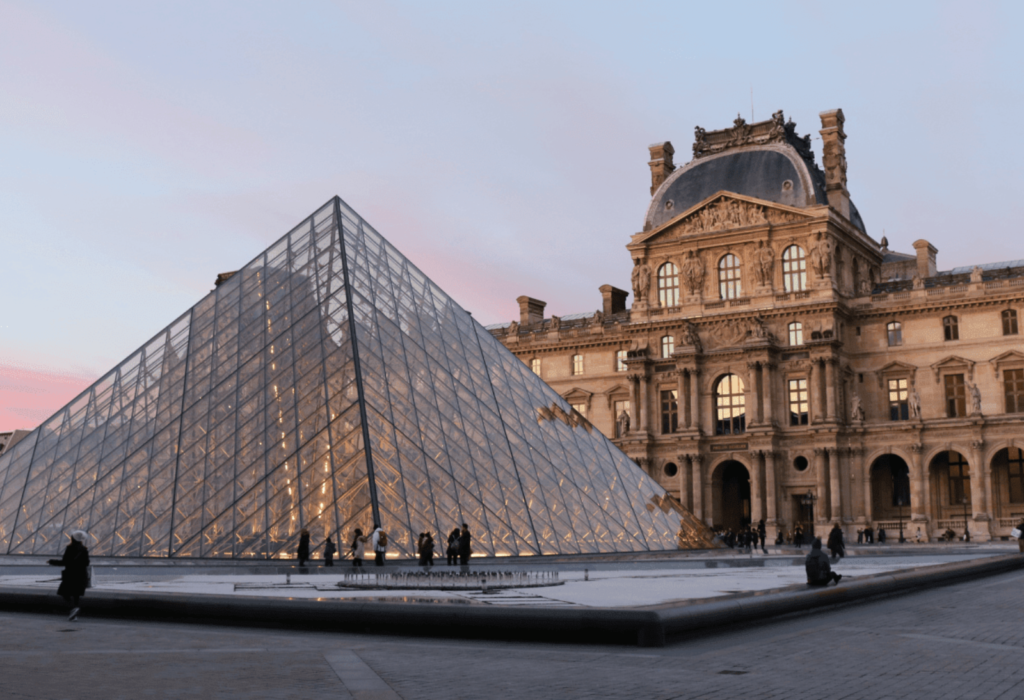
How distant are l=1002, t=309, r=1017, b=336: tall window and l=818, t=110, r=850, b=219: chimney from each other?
9.01 m

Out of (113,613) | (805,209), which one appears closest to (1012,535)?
(805,209)

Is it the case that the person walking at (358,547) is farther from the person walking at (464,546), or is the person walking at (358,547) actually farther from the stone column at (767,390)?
the stone column at (767,390)

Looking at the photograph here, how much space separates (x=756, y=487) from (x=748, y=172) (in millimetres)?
15173

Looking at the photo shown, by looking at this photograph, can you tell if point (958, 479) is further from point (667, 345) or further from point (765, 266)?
point (667, 345)

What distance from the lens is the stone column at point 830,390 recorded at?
48.7 m

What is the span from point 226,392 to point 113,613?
40.3ft

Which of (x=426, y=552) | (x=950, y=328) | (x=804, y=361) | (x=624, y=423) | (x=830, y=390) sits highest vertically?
(x=950, y=328)

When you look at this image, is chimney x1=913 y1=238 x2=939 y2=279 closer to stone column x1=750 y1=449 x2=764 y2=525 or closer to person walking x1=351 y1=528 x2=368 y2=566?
stone column x1=750 y1=449 x2=764 y2=525

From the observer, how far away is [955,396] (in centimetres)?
4825

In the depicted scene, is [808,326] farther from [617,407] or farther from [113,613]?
[113,613]

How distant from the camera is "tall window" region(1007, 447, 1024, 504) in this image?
156 feet

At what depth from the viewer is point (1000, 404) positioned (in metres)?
47.1

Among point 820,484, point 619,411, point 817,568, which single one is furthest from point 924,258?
point 817,568

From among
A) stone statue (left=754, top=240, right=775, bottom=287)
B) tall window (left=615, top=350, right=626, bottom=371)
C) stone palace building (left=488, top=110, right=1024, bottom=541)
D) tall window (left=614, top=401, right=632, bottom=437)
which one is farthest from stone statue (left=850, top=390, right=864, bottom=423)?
tall window (left=615, top=350, right=626, bottom=371)
